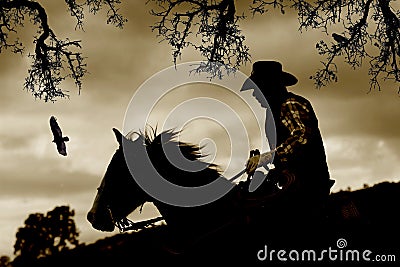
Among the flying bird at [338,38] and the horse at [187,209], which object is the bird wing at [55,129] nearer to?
the horse at [187,209]

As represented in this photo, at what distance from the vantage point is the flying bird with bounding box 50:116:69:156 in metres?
9.32

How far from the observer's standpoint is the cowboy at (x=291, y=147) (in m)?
6.88

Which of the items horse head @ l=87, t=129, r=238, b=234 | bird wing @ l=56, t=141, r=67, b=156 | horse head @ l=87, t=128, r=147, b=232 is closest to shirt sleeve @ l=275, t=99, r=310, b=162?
horse head @ l=87, t=129, r=238, b=234

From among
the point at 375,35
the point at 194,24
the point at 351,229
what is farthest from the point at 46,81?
the point at 351,229

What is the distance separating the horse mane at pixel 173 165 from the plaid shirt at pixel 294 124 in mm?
944

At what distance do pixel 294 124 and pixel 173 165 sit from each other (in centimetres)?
159

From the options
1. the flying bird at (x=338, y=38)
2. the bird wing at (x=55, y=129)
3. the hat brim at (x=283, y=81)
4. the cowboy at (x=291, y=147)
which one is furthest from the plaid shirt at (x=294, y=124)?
the flying bird at (x=338, y=38)

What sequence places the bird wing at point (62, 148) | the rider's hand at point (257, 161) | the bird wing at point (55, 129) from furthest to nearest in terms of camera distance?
the bird wing at point (55, 129), the bird wing at point (62, 148), the rider's hand at point (257, 161)

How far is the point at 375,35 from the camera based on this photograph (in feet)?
40.3

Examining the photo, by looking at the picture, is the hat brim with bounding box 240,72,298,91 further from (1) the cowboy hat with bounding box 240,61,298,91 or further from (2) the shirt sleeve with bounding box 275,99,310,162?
(2) the shirt sleeve with bounding box 275,99,310,162

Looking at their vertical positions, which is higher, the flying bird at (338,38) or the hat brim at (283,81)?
the flying bird at (338,38)

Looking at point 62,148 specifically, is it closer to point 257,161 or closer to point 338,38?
point 257,161

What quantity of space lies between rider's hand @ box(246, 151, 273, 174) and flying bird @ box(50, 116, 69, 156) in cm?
367

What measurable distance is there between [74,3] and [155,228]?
7356mm
